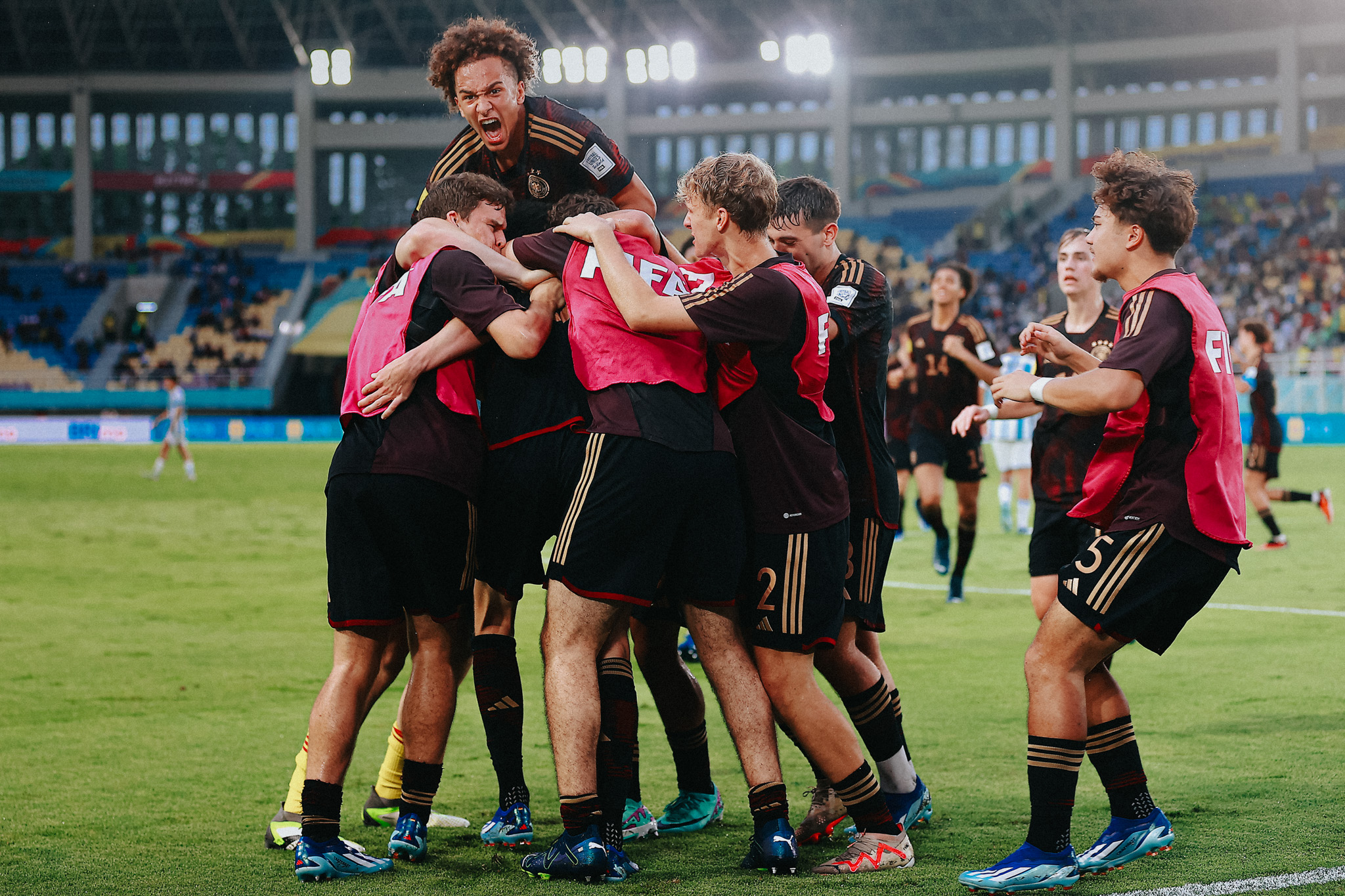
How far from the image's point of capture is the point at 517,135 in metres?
5.19

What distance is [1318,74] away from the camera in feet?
164

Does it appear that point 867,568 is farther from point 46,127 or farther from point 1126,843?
point 46,127

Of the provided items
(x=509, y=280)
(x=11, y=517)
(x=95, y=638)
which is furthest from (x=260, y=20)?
(x=509, y=280)

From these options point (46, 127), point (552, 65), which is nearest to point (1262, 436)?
point (552, 65)

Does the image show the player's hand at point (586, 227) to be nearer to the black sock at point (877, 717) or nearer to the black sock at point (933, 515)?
the black sock at point (877, 717)

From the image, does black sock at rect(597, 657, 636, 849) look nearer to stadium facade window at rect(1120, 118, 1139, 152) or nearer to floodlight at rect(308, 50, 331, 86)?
floodlight at rect(308, 50, 331, 86)

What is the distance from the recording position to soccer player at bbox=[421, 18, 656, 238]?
5027mm

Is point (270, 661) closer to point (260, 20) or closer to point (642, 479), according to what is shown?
point (642, 479)

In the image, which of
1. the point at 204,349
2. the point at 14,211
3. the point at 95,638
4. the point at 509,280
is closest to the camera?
the point at 509,280

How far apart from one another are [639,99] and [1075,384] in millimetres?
53107

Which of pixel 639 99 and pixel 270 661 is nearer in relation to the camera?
pixel 270 661

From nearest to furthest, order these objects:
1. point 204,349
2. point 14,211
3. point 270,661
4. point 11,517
A: point 270,661, point 11,517, point 204,349, point 14,211

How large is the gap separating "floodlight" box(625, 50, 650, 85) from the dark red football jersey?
151 ft

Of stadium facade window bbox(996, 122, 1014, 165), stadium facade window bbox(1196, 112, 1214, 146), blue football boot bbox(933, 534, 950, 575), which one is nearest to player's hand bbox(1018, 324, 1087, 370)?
blue football boot bbox(933, 534, 950, 575)
